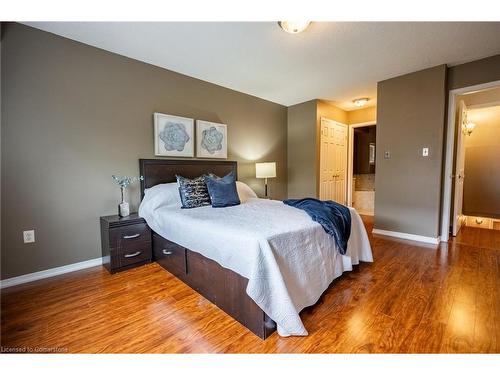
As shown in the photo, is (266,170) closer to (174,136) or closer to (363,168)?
(174,136)

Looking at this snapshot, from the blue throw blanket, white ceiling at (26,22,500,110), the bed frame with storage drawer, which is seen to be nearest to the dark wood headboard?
the bed frame with storage drawer

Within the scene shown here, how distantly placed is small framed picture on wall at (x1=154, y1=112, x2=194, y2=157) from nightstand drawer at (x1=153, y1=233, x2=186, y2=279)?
118 centimetres

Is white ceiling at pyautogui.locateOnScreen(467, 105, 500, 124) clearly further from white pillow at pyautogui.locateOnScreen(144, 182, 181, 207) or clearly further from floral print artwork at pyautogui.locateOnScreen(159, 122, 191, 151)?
white pillow at pyautogui.locateOnScreen(144, 182, 181, 207)

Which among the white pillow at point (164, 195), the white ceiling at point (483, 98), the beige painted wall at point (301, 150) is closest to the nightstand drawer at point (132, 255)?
the white pillow at point (164, 195)

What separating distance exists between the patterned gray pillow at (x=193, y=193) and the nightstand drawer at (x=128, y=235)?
51cm

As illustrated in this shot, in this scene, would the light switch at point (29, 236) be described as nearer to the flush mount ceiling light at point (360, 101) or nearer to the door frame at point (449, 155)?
the door frame at point (449, 155)

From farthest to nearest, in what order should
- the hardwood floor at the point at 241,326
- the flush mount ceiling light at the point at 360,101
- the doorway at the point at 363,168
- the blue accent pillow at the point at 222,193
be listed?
the doorway at the point at 363,168 < the flush mount ceiling light at the point at 360,101 < the blue accent pillow at the point at 222,193 < the hardwood floor at the point at 241,326

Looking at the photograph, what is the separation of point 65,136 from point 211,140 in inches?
70.6

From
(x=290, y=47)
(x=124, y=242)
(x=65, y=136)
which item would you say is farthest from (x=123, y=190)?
(x=290, y=47)

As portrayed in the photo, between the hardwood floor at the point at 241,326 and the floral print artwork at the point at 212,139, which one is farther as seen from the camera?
the floral print artwork at the point at 212,139

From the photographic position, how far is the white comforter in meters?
1.38

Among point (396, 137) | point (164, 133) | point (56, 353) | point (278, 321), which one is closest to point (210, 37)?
point (164, 133)

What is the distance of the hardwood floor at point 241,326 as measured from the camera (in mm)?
1353

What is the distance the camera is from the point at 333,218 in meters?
2.03
